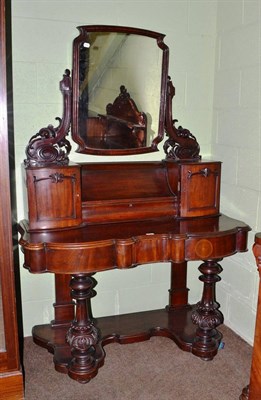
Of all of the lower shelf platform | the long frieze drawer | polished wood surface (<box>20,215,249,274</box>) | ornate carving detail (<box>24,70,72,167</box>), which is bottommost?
the lower shelf platform

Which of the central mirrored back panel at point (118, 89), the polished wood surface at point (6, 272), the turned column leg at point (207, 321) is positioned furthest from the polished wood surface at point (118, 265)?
the central mirrored back panel at point (118, 89)

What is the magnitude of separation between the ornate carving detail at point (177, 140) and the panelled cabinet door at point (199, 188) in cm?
23

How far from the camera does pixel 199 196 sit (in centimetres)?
222

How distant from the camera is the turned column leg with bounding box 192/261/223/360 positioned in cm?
226

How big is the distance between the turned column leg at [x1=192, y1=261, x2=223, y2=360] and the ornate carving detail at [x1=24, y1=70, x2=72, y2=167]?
1010 millimetres

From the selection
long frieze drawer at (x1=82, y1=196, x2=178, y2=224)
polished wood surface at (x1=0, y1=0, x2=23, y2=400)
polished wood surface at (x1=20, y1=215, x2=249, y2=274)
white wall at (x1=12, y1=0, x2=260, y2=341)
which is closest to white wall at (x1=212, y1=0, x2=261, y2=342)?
white wall at (x1=12, y1=0, x2=260, y2=341)

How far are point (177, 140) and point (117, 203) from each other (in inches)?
22.9

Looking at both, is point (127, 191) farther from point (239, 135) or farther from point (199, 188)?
point (239, 135)

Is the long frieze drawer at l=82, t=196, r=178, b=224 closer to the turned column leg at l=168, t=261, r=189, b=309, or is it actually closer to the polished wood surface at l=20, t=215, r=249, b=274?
the polished wood surface at l=20, t=215, r=249, b=274

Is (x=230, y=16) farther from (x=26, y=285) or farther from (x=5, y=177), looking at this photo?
(x=26, y=285)

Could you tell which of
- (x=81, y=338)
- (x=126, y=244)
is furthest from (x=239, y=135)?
(x=81, y=338)

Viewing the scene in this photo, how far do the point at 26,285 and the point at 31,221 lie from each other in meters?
0.66

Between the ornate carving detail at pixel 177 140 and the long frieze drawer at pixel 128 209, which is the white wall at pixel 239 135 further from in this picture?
the long frieze drawer at pixel 128 209

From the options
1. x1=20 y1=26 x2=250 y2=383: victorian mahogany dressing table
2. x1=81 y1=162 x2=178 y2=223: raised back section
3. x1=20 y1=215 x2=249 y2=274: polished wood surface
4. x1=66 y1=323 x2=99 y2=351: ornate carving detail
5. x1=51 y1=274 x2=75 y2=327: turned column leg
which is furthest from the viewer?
x1=51 y1=274 x2=75 y2=327: turned column leg
